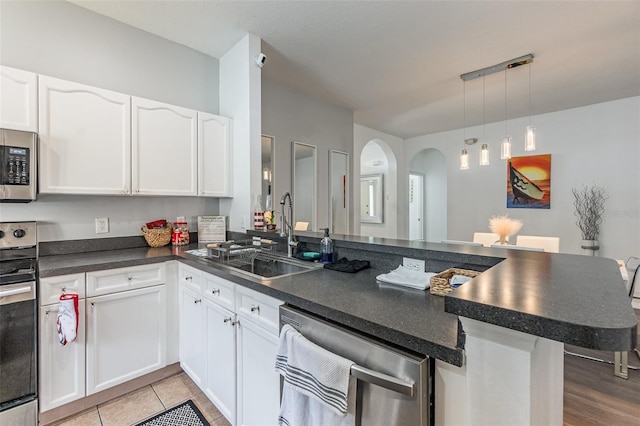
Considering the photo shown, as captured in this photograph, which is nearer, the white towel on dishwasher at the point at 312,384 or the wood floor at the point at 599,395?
the white towel on dishwasher at the point at 312,384

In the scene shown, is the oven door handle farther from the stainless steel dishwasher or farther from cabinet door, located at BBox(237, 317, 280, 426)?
the stainless steel dishwasher

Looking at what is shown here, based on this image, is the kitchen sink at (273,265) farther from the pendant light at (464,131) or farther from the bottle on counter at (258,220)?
the pendant light at (464,131)

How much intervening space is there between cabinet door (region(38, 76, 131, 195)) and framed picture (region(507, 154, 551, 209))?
18.1ft

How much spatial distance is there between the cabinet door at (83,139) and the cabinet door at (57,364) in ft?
2.64

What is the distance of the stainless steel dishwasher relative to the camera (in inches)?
30.6

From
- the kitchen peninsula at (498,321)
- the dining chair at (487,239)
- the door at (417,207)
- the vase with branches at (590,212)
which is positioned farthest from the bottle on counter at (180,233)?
the door at (417,207)

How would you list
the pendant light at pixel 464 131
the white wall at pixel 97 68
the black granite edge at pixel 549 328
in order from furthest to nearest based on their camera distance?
the pendant light at pixel 464 131 → the white wall at pixel 97 68 → the black granite edge at pixel 549 328

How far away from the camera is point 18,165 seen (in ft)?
5.53

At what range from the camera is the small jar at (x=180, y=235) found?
249 centimetres

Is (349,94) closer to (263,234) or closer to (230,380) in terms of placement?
(263,234)

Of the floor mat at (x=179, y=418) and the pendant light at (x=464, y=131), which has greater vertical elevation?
the pendant light at (x=464, y=131)

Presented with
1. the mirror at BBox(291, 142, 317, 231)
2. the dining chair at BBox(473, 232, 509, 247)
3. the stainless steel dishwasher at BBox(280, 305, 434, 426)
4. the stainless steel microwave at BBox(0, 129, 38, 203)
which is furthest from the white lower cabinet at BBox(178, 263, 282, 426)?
the dining chair at BBox(473, 232, 509, 247)

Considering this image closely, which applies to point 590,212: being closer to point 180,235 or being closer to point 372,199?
point 372,199

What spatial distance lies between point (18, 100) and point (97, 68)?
2.21 feet
